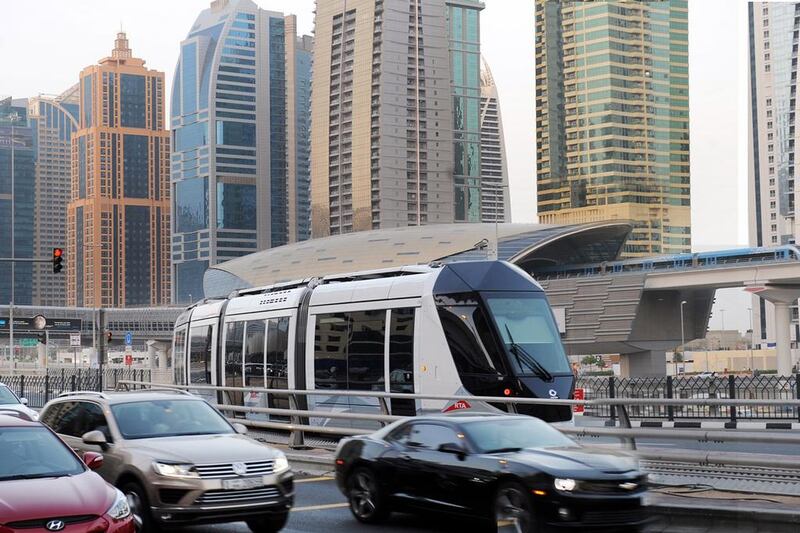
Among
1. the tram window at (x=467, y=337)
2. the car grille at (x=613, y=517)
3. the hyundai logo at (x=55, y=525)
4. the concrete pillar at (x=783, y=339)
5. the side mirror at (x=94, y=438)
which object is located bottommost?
the concrete pillar at (x=783, y=339)

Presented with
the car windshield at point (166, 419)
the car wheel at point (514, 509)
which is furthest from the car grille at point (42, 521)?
the car wheel at point (514, 509)

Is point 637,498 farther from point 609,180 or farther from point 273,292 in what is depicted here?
point 609,180

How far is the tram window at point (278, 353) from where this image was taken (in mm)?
23719

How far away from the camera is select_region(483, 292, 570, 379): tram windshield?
18.9 meters

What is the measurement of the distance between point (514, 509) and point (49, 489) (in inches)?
175

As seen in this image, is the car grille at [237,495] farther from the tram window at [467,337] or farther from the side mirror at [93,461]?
the tram window at [467,337]

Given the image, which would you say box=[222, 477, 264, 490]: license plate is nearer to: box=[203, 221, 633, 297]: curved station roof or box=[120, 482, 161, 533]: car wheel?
box=[120, 482, 161, 533]: car wheel

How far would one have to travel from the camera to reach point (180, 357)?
3103 centimetres

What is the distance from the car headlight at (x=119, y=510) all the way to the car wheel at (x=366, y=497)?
407 centimetres

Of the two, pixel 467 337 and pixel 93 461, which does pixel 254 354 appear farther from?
pixel 93 461

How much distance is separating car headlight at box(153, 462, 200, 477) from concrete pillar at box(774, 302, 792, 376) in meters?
79.8

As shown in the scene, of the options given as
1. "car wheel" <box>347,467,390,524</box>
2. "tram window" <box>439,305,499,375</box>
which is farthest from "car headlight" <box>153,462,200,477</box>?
"tram window" <box>439,305,499,375</box>

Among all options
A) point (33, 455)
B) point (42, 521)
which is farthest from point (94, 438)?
point (42, 521)

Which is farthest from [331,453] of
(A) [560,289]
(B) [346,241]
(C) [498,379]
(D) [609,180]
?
(D) [609,180]
